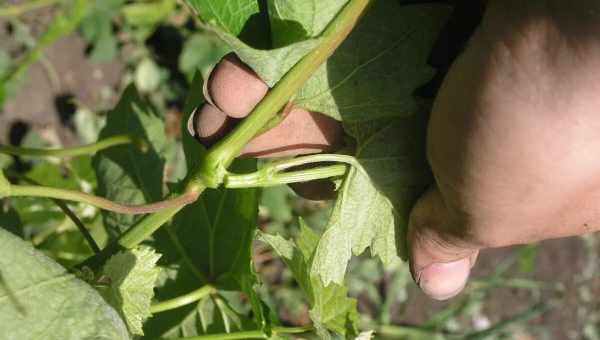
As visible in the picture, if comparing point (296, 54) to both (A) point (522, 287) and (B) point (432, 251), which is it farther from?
(A) point (522, 287)

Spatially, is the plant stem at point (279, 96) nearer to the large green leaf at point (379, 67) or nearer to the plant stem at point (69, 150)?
the large green leaf at point (379, 67)

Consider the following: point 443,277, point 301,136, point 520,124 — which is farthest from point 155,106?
point 520,124

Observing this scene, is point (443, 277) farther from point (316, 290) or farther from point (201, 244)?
point (201, 244)

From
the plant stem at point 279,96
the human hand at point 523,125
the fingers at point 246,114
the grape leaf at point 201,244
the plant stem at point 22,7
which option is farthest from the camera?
the plant stem at point 22,7

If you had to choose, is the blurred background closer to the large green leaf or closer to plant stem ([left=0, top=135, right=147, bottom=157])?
plant stem ([left=0, top=135, right=147, bottom=157])

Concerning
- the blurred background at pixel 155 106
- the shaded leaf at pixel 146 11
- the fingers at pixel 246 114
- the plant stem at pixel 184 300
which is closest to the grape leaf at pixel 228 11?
the fingers at pixel 246 114

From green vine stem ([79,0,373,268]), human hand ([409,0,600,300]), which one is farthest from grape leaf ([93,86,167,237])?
human hand ([409,0,600,300])

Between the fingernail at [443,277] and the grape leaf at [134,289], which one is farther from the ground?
the grape leaf at [134,289]
